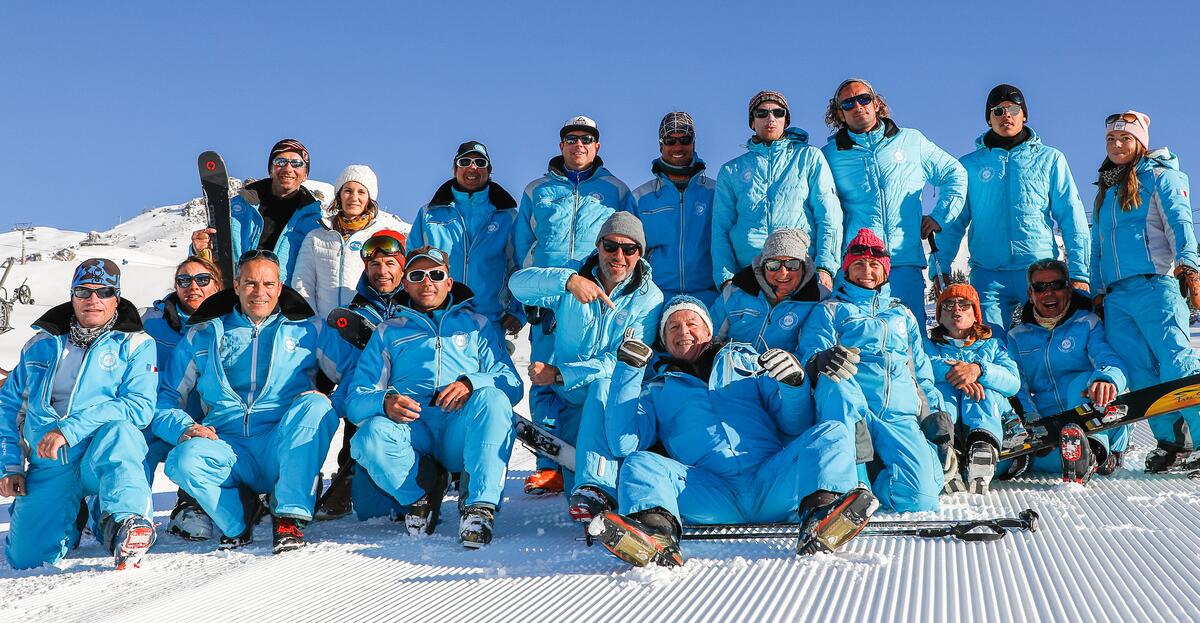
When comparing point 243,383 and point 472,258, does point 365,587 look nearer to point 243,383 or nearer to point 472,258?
point 243,383

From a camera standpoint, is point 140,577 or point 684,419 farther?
point 684,419

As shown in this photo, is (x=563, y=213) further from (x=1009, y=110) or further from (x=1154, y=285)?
(x=1154, y=285)

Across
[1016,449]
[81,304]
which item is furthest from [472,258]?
[1016,449]

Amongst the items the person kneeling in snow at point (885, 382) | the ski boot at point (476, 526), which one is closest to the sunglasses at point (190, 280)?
the ski boot at point (476, 526)

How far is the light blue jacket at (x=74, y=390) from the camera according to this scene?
420 cm

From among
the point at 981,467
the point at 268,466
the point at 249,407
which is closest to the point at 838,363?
the point at 981,467

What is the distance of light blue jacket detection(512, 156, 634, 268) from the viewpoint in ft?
18.7

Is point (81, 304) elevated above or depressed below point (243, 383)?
above

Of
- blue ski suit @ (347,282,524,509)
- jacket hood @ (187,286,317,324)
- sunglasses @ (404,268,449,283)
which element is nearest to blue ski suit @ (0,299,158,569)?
jacket hood @ (187,286,317,324)

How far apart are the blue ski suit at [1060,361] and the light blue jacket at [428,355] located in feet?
10.2

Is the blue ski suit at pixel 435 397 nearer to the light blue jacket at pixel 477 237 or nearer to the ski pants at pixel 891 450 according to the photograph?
the light blue jacket at pixel 477 237

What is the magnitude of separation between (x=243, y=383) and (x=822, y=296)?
3.13m

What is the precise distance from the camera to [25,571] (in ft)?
13.4

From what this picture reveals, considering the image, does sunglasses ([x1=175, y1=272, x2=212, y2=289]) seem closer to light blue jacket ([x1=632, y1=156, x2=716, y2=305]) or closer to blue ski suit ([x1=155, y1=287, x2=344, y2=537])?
blue ski suit ([x1=155, y1=287, x2=344, y2=537])
